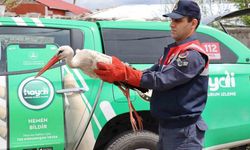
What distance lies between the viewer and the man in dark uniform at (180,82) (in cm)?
268

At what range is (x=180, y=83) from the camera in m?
2.71

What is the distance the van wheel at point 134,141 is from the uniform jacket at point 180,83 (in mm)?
1285

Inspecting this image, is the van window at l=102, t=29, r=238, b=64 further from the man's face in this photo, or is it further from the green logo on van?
the man's face

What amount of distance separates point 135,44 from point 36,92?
3.40ft

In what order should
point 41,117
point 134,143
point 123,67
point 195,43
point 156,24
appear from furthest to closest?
1. point 156,24
2. point 134,143
3. point 41,117
4. point 195,43
5. point 123,67

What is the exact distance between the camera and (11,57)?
3.83 meters

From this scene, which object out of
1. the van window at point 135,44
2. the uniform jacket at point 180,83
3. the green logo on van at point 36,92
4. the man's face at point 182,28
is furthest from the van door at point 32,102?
the man's face at point 182,28

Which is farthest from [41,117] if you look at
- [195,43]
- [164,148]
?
[195,43]

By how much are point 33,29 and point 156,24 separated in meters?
1.15

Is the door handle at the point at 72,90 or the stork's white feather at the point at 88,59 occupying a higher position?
the stork's white feather at the point at 88,59

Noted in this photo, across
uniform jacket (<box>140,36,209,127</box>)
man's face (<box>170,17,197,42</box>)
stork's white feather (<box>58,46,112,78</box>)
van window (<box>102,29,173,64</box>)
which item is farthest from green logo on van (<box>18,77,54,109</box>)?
man's face (<box>170,17,197,42</box>)

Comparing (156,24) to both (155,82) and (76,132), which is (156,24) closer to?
(76,132)

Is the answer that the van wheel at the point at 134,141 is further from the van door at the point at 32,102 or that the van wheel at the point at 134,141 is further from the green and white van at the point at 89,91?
the van door at the point at 32,102

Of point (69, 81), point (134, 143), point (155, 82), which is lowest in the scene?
point (134, 143)
